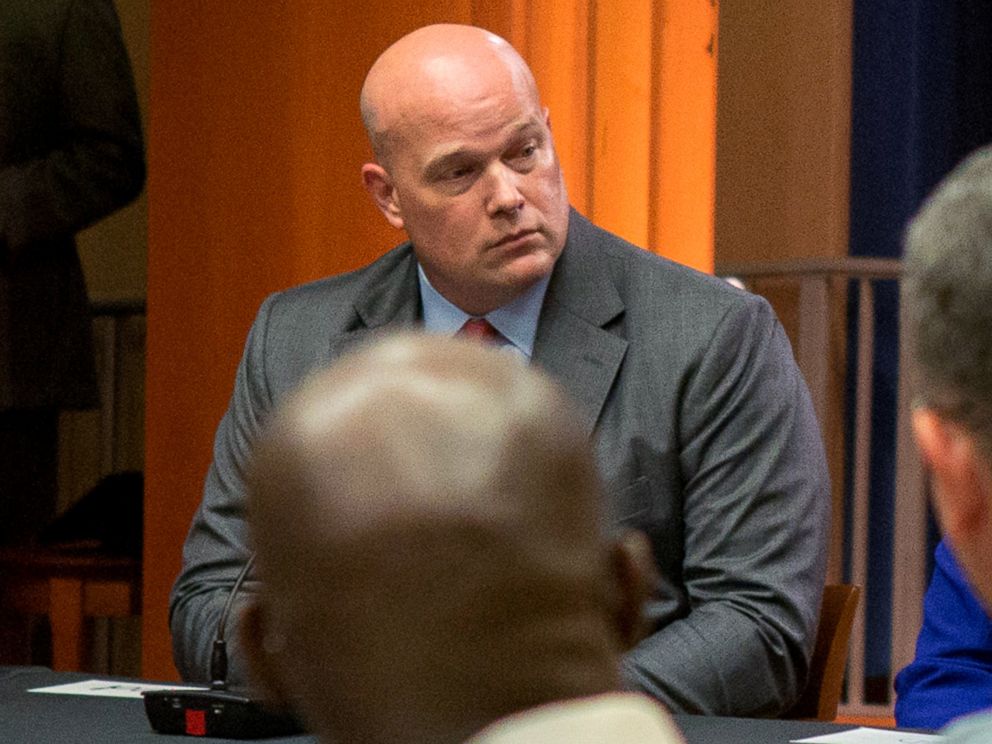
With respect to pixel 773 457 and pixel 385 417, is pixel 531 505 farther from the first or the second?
pixel 773 457

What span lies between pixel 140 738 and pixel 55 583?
2391mm

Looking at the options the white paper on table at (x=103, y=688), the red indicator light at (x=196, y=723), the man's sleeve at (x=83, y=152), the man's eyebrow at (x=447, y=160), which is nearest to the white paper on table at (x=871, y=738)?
the red indicator light at (x=196, y=723)

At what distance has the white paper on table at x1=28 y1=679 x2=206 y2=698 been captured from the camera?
1840 millimetres

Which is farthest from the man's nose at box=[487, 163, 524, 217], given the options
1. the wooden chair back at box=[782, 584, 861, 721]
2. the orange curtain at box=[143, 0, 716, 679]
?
the orange curtain at box=[143, 0, 716, 679]

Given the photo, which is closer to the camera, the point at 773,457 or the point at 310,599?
the point at 310,599

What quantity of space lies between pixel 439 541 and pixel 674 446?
1.59 m

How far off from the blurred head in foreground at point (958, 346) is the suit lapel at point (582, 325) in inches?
56.2

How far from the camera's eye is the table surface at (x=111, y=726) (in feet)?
5.15

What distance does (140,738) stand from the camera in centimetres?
158

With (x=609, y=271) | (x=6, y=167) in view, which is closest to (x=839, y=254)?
(x=6, y=167)

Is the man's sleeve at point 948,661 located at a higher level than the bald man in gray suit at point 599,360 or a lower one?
lower

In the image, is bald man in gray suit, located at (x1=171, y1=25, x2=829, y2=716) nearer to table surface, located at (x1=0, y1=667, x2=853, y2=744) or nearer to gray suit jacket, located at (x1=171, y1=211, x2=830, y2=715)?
gray suit jacket, located at (x1=171, y1=211, x2=830, y2=715)

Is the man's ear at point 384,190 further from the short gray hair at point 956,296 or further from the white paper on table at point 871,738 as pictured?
the short gray hair at point 956,296

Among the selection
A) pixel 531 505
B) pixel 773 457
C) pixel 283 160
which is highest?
A: pixel 283 160
